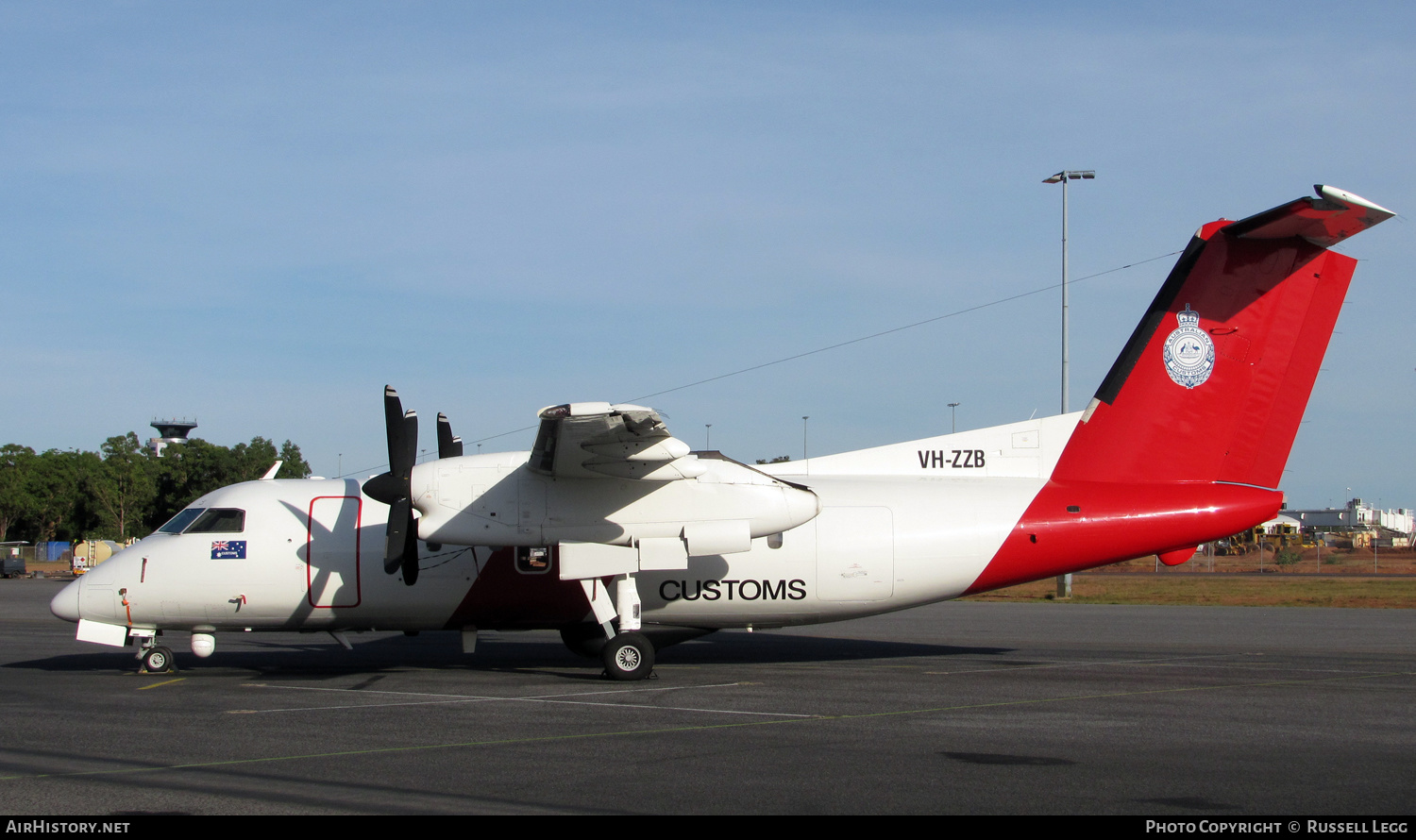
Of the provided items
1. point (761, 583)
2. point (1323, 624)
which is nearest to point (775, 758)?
point (761, 583)

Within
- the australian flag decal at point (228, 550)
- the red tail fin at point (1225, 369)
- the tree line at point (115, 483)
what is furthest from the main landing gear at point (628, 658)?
the tree line at point (115, 483)

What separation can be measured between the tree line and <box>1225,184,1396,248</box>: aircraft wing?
58.3 metres

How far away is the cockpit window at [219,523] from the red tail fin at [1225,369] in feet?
36.2

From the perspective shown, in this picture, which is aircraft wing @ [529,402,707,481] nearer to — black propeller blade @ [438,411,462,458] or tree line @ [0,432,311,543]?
black propeller blade @ [438,411,462,458]

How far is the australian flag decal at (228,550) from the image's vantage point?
13797 millimetres

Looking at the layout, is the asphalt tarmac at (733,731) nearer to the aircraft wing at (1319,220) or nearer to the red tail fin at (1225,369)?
the red tail fin at (1225,369)

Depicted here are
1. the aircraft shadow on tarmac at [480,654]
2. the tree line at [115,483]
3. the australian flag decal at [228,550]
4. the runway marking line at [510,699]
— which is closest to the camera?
the runway marking line at [510,699]

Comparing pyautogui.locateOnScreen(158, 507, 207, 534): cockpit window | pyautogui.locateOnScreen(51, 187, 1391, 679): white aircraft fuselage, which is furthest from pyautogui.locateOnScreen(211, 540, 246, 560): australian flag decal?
pyautogui.locateOnScreen(158, 507, 207, 534): cockpit window

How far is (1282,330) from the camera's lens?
14.1 meters

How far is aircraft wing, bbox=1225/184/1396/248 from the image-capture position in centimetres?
1218

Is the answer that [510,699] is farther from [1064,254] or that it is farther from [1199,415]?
[1064,254]

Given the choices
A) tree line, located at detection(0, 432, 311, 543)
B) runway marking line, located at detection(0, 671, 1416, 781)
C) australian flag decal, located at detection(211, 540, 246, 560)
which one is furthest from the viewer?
tree line, located at detection(0, 432, 311, 543)

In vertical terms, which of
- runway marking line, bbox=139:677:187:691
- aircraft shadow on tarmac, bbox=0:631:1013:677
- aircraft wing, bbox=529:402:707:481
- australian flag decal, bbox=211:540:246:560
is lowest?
aircraft shadow on tarmac, bbox=0:631:1013:677
